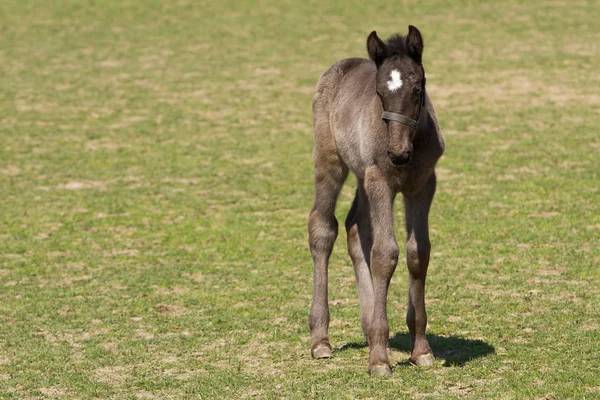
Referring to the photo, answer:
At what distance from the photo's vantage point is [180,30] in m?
Result: 29.3

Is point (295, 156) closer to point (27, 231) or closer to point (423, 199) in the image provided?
point (27, 231)

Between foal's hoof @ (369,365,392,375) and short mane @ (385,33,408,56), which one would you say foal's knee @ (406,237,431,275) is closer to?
foal's hoof @ (369,365,392,375)

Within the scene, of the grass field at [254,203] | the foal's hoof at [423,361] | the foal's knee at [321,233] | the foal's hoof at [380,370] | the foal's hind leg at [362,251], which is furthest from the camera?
the foal's knee at [321,233]

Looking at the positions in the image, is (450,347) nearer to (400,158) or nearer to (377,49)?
(400,158)

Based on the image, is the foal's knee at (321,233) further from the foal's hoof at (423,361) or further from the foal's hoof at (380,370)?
the foal's hoof at (380,370)

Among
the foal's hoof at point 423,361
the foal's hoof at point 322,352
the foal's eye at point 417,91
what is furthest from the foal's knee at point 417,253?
the foal's eye at point 417,91

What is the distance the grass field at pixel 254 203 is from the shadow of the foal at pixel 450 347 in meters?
0.04

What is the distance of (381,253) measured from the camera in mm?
8430

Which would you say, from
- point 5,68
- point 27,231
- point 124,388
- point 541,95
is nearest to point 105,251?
point 27,231

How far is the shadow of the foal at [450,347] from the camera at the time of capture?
8.88 m

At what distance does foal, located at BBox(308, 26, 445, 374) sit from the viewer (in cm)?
808

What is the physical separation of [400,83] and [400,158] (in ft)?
2.04

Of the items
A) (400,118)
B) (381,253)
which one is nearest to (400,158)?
(400,118)

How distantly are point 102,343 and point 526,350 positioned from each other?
4.15 meters
